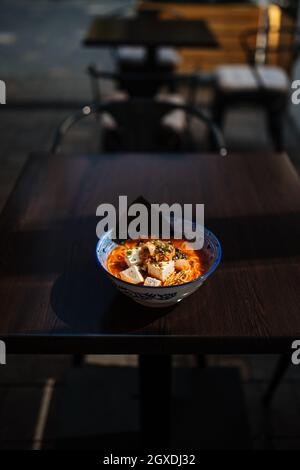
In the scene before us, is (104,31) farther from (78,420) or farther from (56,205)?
(78,420)

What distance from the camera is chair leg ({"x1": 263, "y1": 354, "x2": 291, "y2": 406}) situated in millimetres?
1497

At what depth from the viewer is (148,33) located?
10.6ft

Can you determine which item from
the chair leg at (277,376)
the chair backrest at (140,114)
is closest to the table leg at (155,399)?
the chair leg at (277,376)

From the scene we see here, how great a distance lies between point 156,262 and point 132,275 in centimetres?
5

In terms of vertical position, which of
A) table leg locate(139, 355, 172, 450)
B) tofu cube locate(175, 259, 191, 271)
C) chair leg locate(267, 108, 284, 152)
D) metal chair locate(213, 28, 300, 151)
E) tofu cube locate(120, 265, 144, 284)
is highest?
metal chair locate(213, 28, 300, 151)

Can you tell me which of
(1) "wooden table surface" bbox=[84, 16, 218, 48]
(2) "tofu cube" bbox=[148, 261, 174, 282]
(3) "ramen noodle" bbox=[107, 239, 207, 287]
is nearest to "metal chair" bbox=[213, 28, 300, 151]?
(1) "wooden table surface" bbox=[84, 16, 218, 48]

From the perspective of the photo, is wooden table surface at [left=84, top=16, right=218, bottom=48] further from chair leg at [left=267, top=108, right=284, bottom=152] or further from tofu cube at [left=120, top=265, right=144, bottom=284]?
tofu cube at [left=120, top=265, right=144, bottom=284]

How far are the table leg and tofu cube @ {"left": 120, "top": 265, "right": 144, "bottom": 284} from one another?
0.28 m

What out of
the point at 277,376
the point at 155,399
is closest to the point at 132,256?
the point at 155,399

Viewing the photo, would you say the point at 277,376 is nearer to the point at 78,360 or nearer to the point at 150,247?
the point at 78,360

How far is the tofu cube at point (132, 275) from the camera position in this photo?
862 millimetres

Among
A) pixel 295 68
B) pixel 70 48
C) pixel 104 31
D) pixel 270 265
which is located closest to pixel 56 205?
pixel 270 265

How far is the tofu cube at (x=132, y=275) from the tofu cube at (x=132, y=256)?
1.3 inches

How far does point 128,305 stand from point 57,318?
14cm
